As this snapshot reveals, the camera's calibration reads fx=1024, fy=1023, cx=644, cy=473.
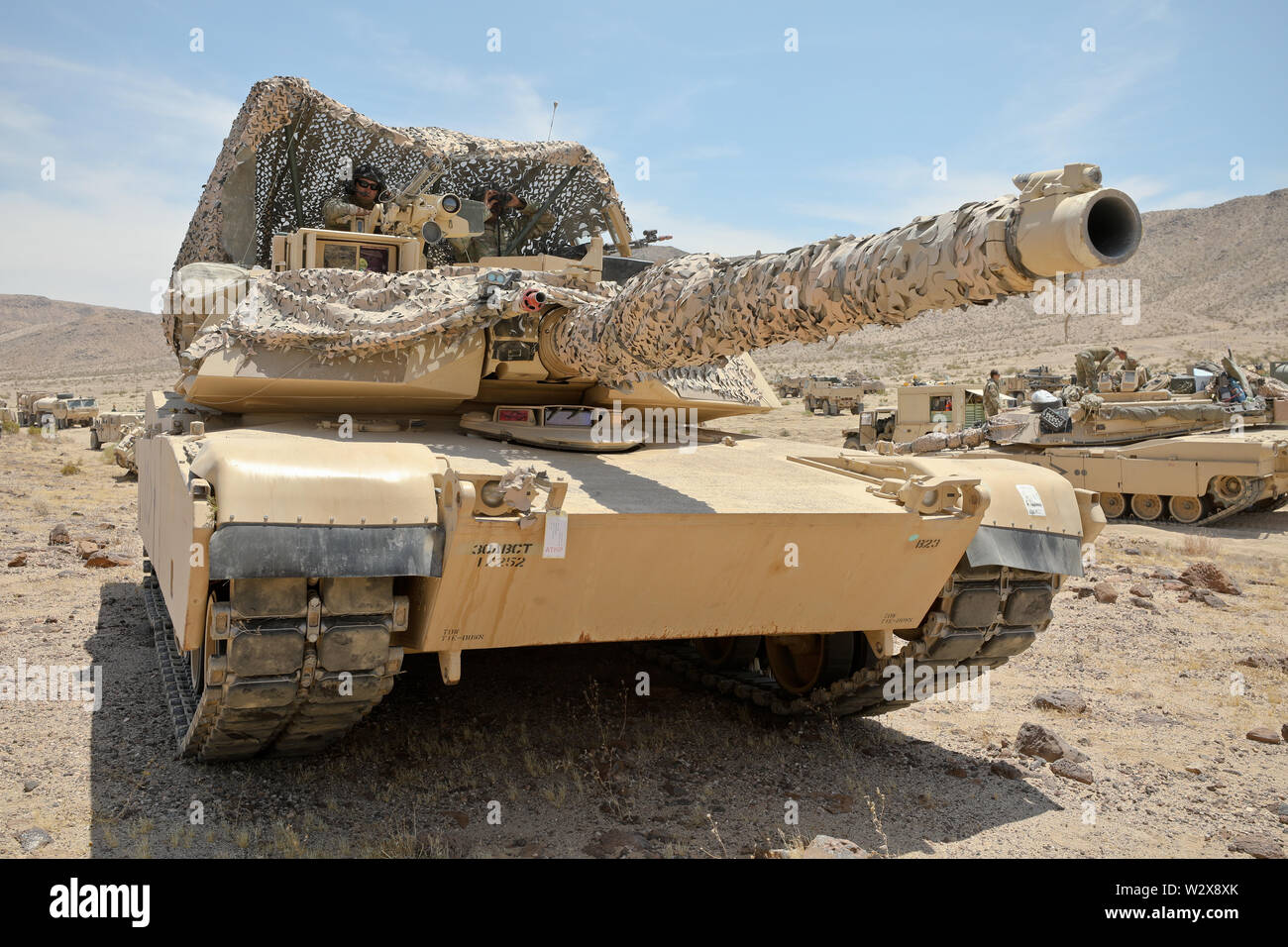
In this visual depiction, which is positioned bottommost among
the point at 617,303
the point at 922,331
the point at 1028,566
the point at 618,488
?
the point at 1028,566

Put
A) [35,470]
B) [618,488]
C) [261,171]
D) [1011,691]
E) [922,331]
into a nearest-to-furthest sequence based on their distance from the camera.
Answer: [618,488], [1011,691], [261,171], [35,470], [922,331]

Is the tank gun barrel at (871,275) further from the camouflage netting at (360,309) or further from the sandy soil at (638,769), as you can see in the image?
the sandy soil at (638,769)

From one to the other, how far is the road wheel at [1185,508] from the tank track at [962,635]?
10944 millimetres

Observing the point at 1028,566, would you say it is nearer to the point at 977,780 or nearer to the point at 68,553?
the point at 977,780

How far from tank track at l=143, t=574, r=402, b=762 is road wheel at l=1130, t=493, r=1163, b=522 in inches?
546

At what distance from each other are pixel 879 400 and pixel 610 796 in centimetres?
3273

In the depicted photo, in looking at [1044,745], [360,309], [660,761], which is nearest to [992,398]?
[1044,745]

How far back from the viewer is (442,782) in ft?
16.6

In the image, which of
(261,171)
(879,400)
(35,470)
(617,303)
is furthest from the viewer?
(879,400)

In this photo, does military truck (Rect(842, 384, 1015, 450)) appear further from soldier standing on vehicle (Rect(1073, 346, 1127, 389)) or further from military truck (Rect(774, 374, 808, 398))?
military truck (Rect(774, 374, 808, 398))

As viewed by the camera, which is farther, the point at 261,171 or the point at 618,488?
the point at 261,171

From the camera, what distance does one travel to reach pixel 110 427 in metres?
23.5

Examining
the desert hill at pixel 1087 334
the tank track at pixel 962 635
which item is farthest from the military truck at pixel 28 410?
the tank track at pixel 962 635

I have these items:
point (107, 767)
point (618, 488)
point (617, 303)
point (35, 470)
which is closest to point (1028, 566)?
point (618, 488)
